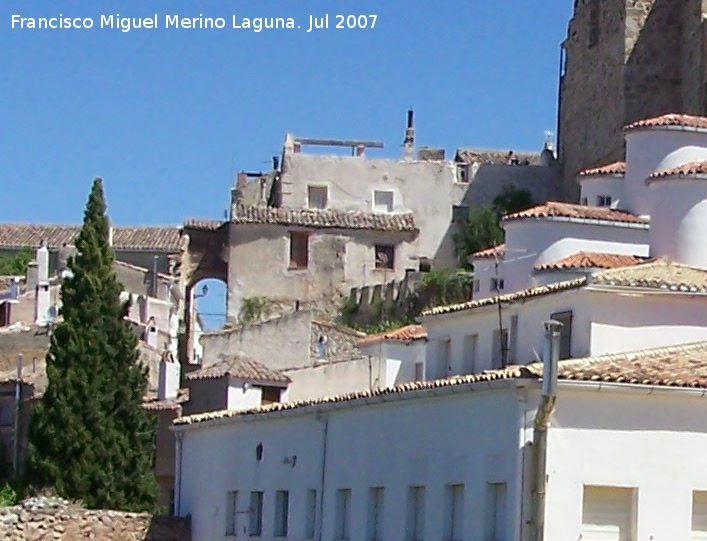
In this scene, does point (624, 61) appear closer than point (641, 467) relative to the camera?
No

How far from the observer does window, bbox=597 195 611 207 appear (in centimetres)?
5150

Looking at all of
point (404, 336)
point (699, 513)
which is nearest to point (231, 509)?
point (404, 336)

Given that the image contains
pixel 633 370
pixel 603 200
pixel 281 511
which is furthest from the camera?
pixel 603 200

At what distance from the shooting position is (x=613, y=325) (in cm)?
3291

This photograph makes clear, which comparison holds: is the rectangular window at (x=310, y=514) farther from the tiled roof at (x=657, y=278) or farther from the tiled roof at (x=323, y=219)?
the tiled roof at (x=323, y=219)

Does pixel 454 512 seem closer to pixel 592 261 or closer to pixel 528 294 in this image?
pixel 528 294

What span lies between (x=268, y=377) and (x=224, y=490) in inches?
375

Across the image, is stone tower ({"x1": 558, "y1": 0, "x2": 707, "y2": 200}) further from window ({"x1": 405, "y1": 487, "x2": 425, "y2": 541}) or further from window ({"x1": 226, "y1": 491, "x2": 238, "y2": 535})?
window ({"x1": 405, "y1": 487, "x2": 425, "y2": 541})

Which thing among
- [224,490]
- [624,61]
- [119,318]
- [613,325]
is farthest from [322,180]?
[613,325]

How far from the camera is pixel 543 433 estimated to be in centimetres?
2723

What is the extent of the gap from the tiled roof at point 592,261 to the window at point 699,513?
13.1m

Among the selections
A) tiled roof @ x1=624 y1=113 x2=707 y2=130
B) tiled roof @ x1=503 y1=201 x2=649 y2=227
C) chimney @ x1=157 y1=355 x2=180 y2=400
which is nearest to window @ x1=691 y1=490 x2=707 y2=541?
tiled roof @ x1=503 y1=201 x2=649 y2=227

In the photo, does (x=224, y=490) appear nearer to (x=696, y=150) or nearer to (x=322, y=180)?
(x=696, y=150)

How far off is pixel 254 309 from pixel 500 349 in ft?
109
